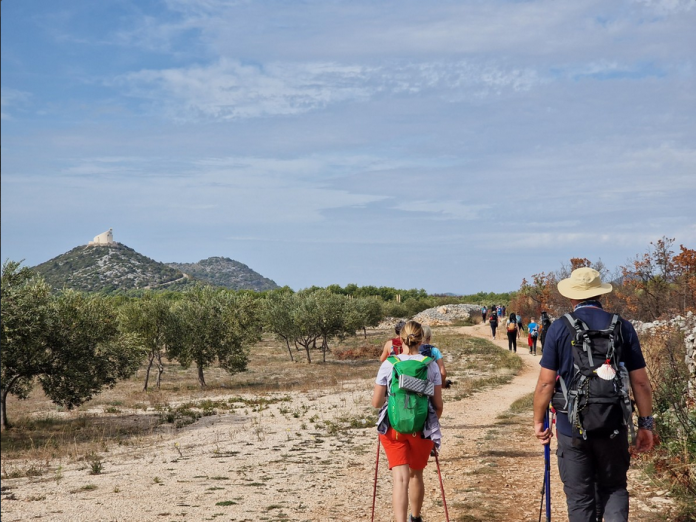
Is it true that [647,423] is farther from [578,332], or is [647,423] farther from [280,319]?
[280,319]

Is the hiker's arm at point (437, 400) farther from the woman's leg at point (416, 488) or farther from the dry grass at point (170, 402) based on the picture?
the dry grass at point (170, 402)

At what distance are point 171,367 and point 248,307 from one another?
37.6ft

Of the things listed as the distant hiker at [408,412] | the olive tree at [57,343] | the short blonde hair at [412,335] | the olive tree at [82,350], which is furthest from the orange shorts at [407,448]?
the olive tree at [82,350]

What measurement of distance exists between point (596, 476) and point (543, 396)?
67 centimetres

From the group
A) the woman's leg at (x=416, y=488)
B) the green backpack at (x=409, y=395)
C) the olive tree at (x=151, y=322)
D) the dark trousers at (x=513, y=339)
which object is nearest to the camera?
the green backpack at (x=409, y=395)

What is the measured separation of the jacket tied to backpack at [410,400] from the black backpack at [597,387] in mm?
1460

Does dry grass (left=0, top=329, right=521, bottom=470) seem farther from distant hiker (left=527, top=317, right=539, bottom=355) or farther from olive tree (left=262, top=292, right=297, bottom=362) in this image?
olive tree (left=262, top=292, right=297, bottom=362)

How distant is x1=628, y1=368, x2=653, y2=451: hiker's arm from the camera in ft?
15.3

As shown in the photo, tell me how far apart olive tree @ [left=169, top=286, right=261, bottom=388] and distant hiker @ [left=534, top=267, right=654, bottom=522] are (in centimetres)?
2647

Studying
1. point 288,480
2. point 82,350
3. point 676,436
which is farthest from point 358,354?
point 676,436

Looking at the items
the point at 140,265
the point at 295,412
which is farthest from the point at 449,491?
the point at 140,265

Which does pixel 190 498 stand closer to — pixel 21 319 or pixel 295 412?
pixel 295 412

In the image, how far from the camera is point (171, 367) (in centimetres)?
4156

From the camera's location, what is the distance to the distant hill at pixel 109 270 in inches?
Result: 4697
